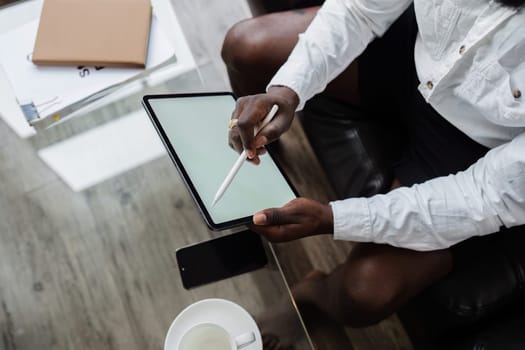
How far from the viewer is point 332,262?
3.80 ft

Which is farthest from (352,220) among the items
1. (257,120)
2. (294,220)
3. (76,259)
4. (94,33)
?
(94,33)

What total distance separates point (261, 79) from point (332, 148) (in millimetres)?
203

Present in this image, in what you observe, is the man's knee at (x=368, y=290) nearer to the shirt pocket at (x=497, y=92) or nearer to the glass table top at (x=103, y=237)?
the glass table top at (x=103, y=237)

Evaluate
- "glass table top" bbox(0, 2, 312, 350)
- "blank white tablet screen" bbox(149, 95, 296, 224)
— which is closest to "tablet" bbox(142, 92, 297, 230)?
"blank white tablet screen" bbox(149, 95, 296, 224)

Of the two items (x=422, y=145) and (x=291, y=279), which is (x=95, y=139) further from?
(x=422, y=145)

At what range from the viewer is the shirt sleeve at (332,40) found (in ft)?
2.74

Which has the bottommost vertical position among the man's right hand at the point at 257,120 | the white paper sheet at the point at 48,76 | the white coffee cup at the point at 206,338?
the white coffee cup at the point at 206,338

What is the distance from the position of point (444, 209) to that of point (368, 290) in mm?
179

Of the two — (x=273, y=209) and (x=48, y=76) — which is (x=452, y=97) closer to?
(x=273, y=209)

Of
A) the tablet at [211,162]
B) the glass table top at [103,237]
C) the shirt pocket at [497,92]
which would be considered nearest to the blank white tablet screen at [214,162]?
the tablet at [211,162]

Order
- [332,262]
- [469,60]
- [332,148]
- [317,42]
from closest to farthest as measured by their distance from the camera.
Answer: [469,60], [317,42], [332,148], [332,262]

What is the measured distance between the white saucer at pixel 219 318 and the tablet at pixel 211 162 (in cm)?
12

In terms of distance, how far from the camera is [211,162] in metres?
0.74

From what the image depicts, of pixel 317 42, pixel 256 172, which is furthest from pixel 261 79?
pixel 256 172
